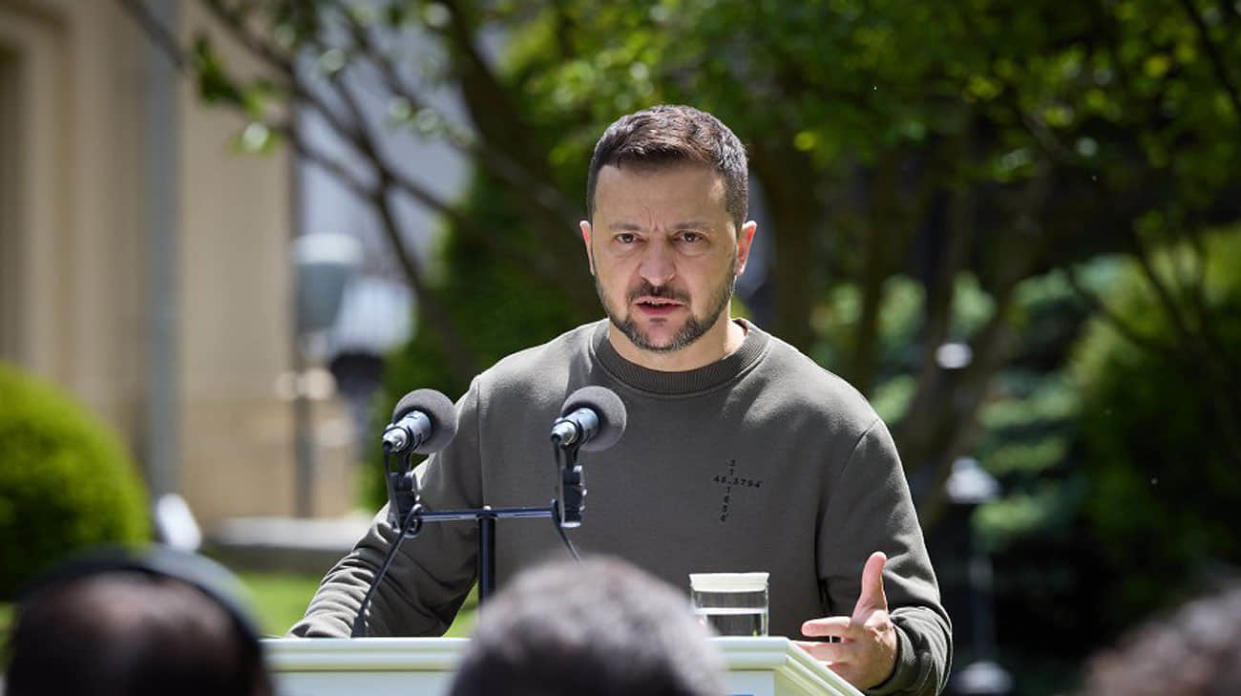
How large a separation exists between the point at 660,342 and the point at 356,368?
21484 mm

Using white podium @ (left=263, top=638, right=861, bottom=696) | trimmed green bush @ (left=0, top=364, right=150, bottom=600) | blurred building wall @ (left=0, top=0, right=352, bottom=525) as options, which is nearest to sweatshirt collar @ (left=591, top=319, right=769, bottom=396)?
white podium @ (left=263, top=638, right=861, bottom=696)

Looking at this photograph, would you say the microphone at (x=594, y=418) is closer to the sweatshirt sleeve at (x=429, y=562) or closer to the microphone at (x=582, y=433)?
the microphone at (x=582, y=433)

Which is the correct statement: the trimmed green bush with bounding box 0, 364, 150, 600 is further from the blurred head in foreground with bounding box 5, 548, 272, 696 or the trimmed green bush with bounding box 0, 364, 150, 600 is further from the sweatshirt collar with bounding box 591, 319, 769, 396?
the blurred head in foreground with bounding box 5, 548, 272, 696

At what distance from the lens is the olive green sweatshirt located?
12.2 ft

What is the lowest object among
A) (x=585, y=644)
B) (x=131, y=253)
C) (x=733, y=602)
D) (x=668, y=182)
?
(x=733, y=602)

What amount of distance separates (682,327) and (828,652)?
80 cm

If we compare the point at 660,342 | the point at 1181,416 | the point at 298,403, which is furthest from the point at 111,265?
the point at 660,342

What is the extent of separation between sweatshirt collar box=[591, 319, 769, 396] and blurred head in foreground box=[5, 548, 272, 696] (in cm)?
218

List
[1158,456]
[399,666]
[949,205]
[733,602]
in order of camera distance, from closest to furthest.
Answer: [399,666] → [733,602] → [949,205] → [1158,456]

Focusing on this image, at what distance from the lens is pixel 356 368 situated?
82.2ft

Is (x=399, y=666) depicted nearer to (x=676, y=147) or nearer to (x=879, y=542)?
(x=879, y=542)

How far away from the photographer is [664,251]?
12.4ft

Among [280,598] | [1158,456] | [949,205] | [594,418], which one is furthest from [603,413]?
[280,598]

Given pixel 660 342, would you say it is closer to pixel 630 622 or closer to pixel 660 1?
pixel 630 622
